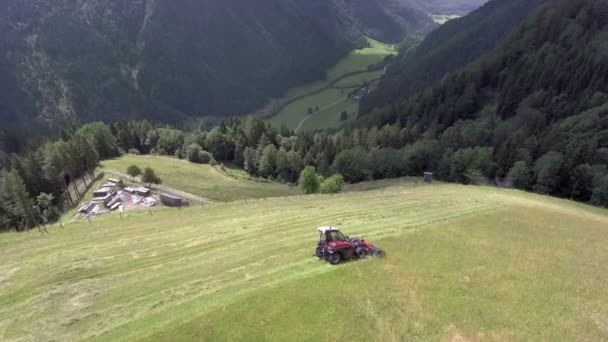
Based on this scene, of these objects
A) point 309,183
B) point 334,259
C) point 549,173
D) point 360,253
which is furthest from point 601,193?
point 334,259

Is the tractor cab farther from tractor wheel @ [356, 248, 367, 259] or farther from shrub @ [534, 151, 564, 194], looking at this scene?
shrub @ [534, 151, 564, 194]

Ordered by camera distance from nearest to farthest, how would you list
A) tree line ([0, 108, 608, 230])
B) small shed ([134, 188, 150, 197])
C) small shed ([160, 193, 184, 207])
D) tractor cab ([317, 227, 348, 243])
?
tractor cab ([317, 227, 348, 243]), small shed ([160, 193, 184, 207]), small shed ([134, 188, 150, 197]), tree line ([0, 108, 608, 230])

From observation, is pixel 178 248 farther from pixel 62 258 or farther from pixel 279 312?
pixel 279 312

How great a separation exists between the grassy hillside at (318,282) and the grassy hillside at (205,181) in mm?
42591

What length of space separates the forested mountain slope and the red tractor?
71.4 m

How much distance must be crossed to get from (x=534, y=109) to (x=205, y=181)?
10491cm

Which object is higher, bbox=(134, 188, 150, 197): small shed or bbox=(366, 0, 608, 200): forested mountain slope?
bbox=(366, 0, 608, 200): forested mountain slope

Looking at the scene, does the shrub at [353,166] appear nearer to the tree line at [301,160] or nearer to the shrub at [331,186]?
the tree line at [301,160]

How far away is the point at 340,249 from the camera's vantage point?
30.1 meters

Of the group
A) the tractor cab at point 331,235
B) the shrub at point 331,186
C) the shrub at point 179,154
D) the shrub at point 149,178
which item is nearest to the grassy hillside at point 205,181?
the shrub at point 149,178

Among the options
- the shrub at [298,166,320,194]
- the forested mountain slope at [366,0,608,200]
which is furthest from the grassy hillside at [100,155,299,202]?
the forested mountain slope at [366,0,608,200]

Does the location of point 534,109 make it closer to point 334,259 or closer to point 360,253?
point 360,253

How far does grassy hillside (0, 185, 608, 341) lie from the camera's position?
74.8 ft

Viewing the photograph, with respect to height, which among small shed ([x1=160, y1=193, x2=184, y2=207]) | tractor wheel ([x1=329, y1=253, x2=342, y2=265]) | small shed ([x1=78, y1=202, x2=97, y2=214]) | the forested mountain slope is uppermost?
the forested mountain slope
